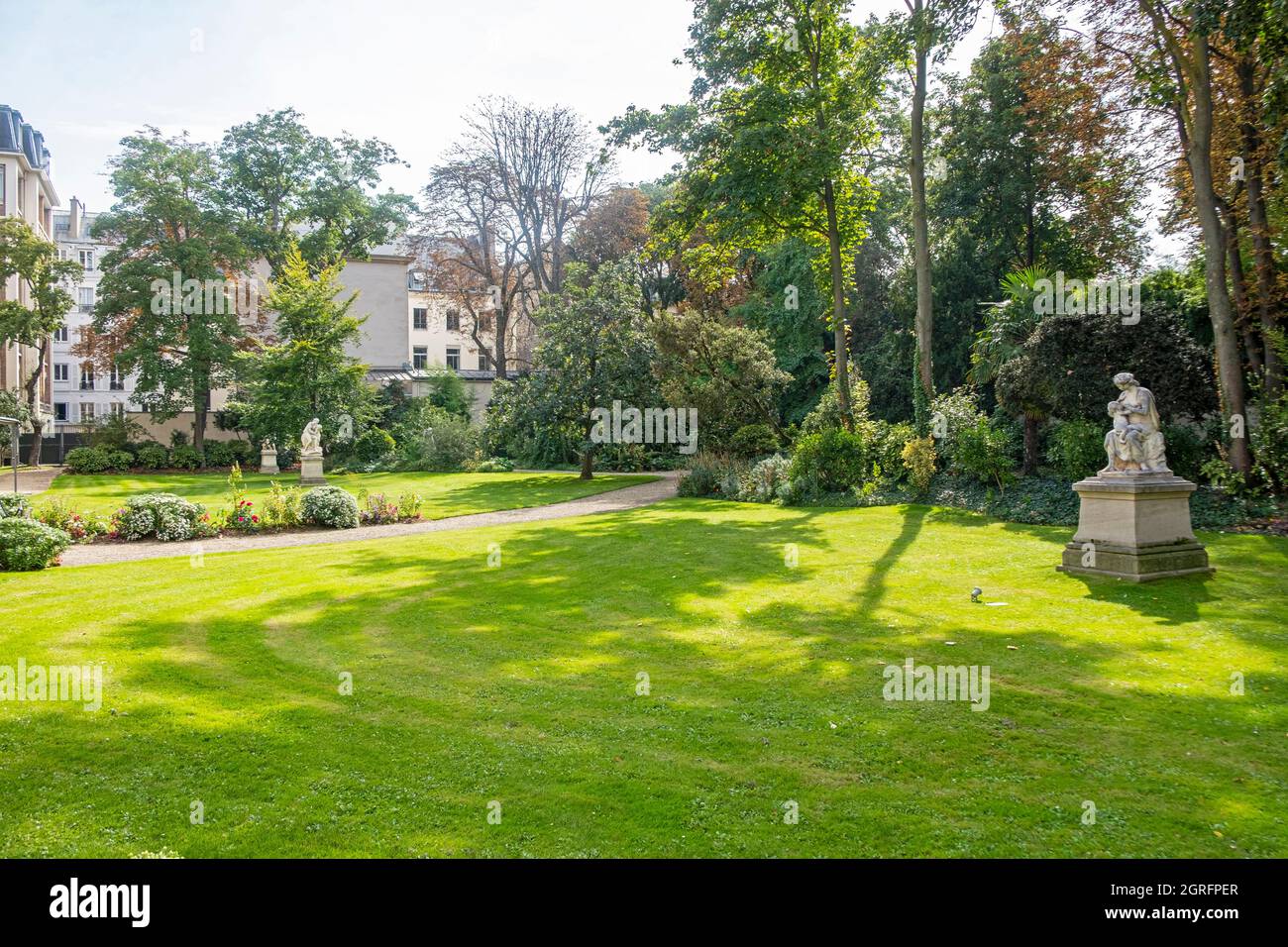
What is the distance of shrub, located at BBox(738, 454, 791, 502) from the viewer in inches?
805

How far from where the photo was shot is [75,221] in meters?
65.9

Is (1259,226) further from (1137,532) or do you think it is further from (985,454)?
(1137,532)

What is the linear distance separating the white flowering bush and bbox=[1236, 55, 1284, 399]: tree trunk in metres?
20.6

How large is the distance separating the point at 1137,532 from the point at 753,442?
15.7 m

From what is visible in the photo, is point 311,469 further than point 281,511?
Yes

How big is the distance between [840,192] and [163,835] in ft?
75.3

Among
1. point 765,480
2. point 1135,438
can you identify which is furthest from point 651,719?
point 765,480

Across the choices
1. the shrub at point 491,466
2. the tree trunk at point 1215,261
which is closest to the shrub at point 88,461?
Result: the shrub at point 491,466

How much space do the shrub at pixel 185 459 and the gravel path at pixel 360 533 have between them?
64.1 feet

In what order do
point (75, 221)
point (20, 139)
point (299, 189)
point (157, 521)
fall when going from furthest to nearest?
point (75, 221) → point (20, 139) → point (299, 189) → point (157, 521)

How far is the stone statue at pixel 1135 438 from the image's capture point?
1005 centimetres

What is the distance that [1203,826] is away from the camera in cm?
390

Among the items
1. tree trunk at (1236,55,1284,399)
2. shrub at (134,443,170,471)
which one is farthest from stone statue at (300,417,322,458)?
tree trunk at (1236,55,1284,399)
